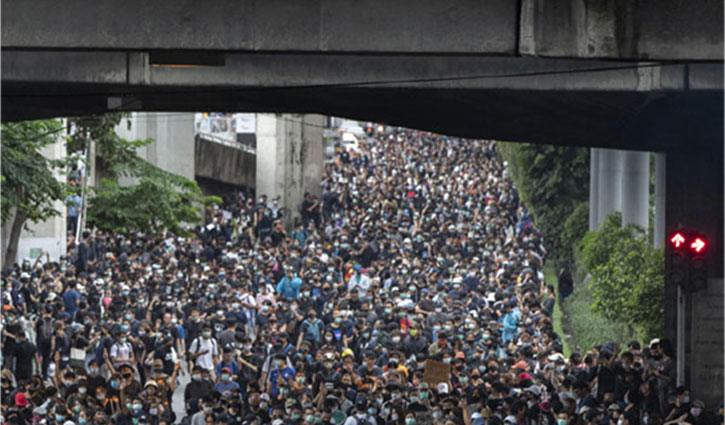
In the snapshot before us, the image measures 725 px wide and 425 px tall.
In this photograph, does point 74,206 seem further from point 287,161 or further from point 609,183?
point 609,183

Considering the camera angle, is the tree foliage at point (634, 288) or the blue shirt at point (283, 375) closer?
the blue shirt at point (283, 375)

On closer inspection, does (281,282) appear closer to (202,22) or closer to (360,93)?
(360,93)

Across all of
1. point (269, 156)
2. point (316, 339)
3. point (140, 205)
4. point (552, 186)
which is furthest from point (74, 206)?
point (316, 339)

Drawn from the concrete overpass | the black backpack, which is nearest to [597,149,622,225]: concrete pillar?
the concrete overpass

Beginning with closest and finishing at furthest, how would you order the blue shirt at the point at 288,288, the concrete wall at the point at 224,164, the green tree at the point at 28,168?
the blue shirt at the point at 288,288, the green tree at the point at 28,168, the concrete wall at the point at 224,164

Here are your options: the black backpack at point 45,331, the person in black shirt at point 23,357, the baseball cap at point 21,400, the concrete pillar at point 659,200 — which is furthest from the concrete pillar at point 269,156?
the baseball cap at point 21,400

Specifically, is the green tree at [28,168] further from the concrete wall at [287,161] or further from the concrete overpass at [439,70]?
the concrete wall at [287,161]
